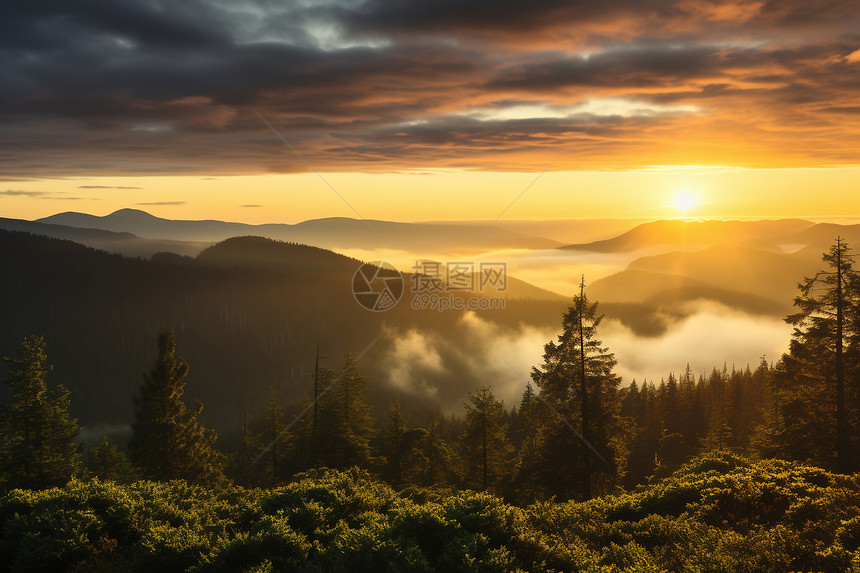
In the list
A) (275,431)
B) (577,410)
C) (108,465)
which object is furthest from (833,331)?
(108,465)

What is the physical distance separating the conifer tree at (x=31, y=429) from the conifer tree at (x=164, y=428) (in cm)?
464

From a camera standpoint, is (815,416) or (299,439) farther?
(299,439)

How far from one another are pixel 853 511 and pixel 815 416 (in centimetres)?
1657

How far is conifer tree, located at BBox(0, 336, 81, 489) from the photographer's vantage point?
32875 millimetres

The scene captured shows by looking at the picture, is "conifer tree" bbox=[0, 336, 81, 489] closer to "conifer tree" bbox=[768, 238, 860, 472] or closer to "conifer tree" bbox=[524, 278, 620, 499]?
"conifer tree" bbox=[524, 278, 620, 499]

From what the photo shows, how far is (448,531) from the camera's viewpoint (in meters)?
12.9

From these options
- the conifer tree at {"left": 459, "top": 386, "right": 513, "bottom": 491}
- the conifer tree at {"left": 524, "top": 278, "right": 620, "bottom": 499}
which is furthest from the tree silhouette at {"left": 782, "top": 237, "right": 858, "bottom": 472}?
the conifer tree at {"left": 459, "top": 386, "right": 513, "bottom": 491}

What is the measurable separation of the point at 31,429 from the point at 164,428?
8.56 metres

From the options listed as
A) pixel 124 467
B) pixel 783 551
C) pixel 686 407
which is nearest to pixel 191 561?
pixel 783 551

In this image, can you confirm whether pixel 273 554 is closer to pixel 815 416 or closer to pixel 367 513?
pixel 367 513

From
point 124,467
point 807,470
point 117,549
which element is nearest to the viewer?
point 117,549

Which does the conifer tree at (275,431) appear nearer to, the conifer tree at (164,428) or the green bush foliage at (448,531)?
the conifer tree at (164,428)

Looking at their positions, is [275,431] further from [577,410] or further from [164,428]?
[577,410]

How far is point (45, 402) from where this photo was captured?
34.4m
